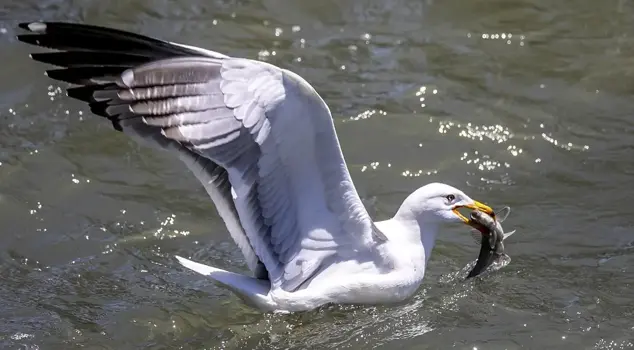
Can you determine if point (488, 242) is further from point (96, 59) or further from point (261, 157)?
point (96, 59)

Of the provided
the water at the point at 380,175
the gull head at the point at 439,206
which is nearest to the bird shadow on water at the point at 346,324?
the water at the point at 380,175

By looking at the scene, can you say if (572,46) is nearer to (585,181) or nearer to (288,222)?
(585,181)

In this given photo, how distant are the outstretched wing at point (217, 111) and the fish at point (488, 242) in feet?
2.52

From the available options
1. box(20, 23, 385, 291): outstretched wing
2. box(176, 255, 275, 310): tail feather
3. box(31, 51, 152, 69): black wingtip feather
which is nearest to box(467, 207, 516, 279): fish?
box(20, 23, 385, 291): outstretched wing

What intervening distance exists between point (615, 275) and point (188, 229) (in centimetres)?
250

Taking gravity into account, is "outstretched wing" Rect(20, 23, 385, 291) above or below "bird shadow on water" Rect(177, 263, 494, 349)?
above

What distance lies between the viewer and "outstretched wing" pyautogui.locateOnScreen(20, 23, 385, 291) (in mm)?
5117

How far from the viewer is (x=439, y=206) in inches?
232

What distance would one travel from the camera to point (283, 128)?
5184 millimetres

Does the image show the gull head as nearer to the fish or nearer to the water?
the fish

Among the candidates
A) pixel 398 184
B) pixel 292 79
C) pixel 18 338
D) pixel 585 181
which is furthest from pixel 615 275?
pixel 18 338

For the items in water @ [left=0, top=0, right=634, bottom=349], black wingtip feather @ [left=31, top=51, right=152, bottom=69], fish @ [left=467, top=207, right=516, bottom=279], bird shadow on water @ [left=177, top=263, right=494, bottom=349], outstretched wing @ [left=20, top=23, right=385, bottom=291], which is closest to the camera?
outstretched wing @ [left=20, top=23, right=385, bottom=291]

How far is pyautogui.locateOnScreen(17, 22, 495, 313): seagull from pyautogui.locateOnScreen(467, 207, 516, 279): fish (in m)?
0.05

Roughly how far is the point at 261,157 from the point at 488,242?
4.55 ft
